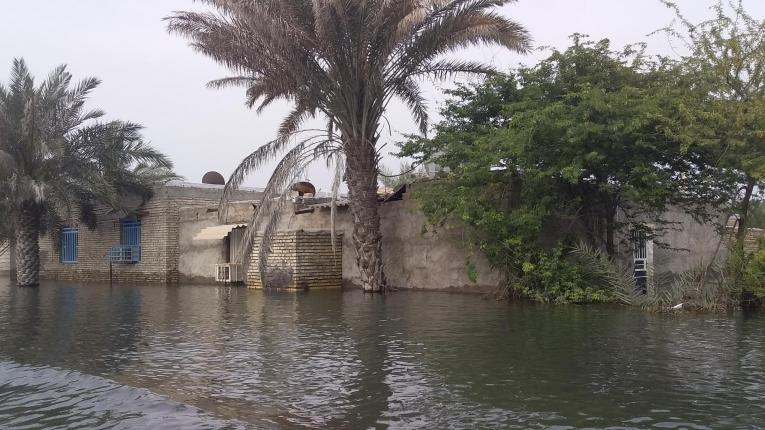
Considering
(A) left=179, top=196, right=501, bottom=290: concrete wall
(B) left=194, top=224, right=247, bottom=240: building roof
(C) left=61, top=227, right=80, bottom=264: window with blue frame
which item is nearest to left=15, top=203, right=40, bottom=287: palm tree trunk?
(C) left=61, top=227, right=80, bottom=264: window with blue frame

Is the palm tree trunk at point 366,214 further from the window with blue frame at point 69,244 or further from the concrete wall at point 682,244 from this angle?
the window with blue frame at point 69,244

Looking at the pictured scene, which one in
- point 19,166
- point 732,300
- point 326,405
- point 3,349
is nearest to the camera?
point 326,405

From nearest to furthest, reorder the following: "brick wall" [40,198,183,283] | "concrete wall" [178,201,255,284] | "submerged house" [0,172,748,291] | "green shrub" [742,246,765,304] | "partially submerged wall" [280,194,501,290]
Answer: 1. "green shrub" [742,246,765,304]
2. "partially submerged wall" [280,194,501,290]
3. "submerged house" [0,172,748,291]
4. "concrete wall" [178,201,255,284]
5. "brick wall" [40,198,183,283]

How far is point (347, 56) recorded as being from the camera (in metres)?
15.2

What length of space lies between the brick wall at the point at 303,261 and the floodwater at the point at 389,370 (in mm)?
6236

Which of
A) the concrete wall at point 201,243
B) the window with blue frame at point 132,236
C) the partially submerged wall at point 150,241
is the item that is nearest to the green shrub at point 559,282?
the concrete wall at point 201,243

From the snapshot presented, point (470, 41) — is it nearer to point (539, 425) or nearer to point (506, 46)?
point (506, 46)

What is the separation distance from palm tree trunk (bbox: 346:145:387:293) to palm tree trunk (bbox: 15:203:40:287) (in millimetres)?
13412

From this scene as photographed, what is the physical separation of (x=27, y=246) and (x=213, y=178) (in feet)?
33.4

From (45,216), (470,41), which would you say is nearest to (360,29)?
(470,41)

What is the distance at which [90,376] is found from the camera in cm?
669

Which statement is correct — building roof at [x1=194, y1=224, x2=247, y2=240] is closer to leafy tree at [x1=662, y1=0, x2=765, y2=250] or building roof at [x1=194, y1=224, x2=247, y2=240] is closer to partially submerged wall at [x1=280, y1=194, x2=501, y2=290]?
partially submerged wall at [x1=280, y1=194, x2=501, y2=290]

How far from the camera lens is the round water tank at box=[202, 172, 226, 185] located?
1276 inches

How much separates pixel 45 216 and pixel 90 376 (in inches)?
813
